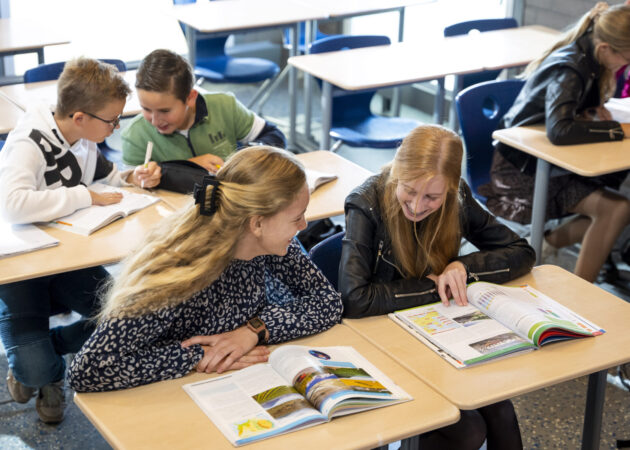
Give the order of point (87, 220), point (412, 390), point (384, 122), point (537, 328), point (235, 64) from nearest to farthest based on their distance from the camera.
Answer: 1. point (412, 390)
2. point (537, 328)
3. point (87, 220)
4. point (384, 122)
5. point (235, 64)

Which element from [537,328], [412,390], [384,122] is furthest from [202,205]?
[384,122]

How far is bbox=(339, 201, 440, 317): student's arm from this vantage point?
1932 mm

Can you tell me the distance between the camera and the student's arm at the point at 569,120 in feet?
→ 9.70

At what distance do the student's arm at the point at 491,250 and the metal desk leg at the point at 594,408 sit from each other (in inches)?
13.7

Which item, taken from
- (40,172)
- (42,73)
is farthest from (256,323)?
(42,73)

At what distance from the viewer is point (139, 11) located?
5.82m

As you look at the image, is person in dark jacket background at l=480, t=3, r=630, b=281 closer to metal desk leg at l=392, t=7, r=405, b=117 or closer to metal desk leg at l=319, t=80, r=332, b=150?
metal desk leg at l=319, t=80, r=332, b=150

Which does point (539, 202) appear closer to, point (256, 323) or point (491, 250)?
point (491, 250)

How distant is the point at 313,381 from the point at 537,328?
0.55 m

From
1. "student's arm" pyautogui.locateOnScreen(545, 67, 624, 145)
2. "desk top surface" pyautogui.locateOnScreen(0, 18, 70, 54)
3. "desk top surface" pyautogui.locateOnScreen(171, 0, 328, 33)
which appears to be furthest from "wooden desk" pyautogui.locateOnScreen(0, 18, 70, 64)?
"student's arm" pyautogui.locateOnScreen(545, 67, 624, 145)

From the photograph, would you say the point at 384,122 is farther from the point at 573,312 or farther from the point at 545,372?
the point at 545,372

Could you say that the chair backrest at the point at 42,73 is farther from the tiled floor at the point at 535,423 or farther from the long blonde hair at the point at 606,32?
the long blonde hair at the point at 606,32

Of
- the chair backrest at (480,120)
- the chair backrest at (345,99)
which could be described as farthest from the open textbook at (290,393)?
the chair backrest at (345,99)

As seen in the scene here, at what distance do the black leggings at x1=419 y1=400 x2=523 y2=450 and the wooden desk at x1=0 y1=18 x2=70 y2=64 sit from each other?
10.2ft
